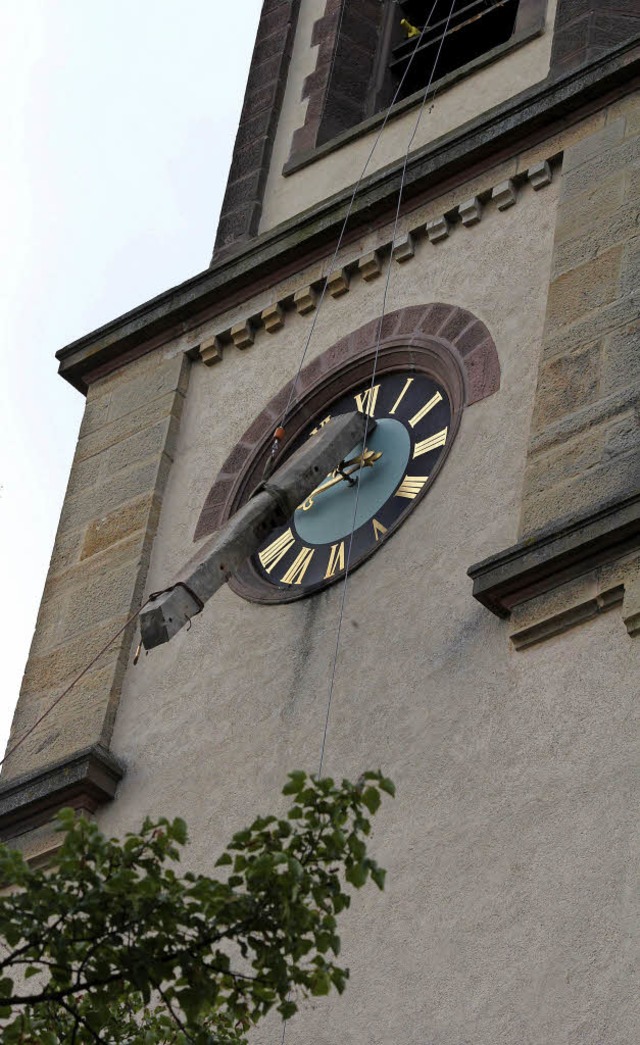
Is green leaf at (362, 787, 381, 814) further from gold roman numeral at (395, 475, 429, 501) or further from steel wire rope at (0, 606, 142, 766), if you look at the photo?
steel wire rope at (0, 606, 142, 766)

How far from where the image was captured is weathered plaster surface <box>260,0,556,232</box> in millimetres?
15828

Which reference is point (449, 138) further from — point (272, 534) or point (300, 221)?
point (272, 534)

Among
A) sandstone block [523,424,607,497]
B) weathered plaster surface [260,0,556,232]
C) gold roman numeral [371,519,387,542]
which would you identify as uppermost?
weathered plaster surface [260,0,556,232]

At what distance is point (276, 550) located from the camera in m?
14.2

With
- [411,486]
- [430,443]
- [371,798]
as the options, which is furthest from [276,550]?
[371,798]

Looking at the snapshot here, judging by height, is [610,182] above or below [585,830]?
above

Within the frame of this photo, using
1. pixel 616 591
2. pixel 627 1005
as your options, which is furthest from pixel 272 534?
pixel 627 1005

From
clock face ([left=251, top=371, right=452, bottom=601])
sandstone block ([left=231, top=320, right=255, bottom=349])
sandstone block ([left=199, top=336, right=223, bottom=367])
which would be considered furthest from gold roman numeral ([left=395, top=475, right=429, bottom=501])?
sandstone block ([left=199, top=336, right=223, bottom=367])

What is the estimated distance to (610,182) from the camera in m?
14.2

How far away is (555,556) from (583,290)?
1996mm

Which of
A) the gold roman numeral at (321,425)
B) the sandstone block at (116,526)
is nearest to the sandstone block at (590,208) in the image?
the gold roman numeral at (321,425)

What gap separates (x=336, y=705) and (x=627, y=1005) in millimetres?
2701

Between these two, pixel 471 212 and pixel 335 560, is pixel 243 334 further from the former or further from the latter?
pixel 335 560

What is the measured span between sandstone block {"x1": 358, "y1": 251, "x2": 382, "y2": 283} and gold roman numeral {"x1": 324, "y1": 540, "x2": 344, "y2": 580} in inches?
73.2
